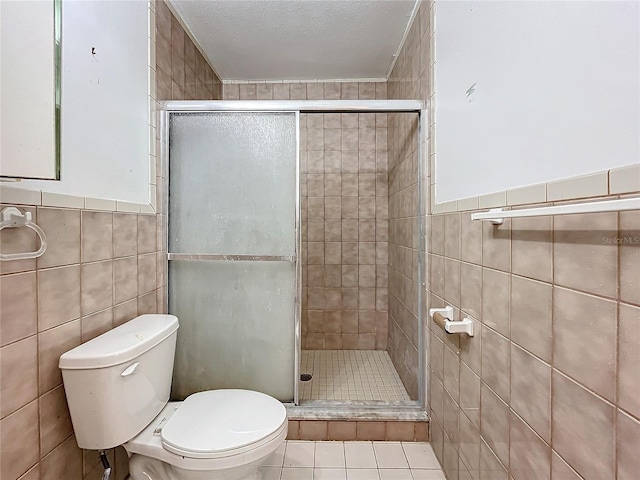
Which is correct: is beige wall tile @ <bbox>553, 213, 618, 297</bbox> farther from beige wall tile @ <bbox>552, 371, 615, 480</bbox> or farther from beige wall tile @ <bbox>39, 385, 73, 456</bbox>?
beige wall tile @ <bbox>39, 385, 73, 456</bbox>

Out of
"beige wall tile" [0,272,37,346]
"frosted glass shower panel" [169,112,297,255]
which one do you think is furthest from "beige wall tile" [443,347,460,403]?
"beige wall tile" [0,272,37,346]

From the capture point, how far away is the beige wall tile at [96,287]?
3.69 ft

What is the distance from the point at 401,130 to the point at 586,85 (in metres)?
1.61

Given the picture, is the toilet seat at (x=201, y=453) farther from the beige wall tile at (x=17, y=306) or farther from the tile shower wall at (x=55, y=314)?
the beige wall tile at (x=17, y=306)

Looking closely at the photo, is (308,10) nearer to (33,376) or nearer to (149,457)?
(33,376)

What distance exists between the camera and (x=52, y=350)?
3.25 ft

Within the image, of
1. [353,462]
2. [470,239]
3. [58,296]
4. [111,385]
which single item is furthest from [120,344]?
[470,239]

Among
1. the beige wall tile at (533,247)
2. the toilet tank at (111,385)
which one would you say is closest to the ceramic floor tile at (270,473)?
the toilet tank at (111,385)

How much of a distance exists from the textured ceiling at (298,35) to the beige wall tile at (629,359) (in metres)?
1.86

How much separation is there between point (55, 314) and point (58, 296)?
56 mm

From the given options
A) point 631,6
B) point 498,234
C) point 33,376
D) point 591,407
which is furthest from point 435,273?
point 33,376

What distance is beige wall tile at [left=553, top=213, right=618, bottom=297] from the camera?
0.58 m

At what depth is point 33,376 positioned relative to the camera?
927mm

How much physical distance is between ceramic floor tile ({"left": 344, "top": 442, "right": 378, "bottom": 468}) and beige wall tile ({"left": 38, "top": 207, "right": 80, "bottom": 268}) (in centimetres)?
142
